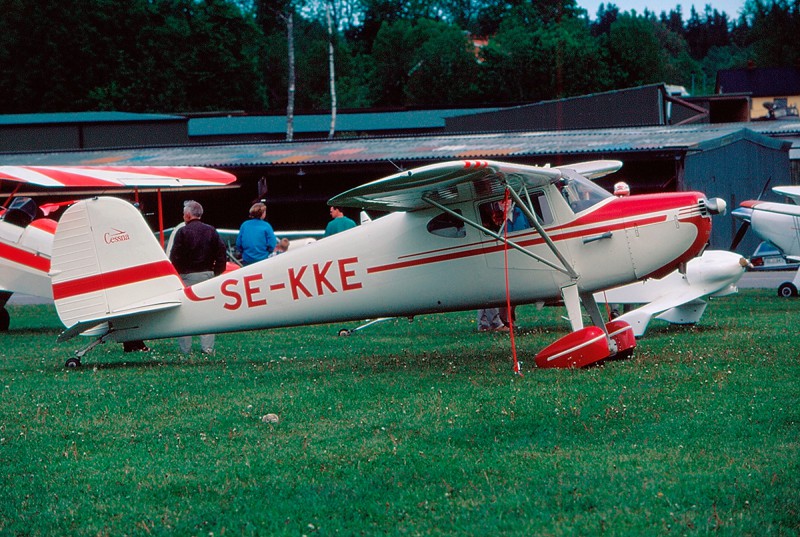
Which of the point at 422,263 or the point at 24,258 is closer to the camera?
the point at 422,263

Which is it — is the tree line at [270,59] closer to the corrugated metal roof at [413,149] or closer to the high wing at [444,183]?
the corrugated metal roof at [413,149]

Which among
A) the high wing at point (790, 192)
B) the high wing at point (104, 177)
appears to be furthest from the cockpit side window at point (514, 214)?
the high wing at point (790, 192)

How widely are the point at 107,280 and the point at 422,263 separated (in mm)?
3610

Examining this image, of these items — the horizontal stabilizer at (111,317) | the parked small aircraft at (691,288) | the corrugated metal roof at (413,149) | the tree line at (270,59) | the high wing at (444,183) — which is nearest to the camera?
the high wing at (444,183)

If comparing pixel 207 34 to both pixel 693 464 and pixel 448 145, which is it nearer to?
pixel 448 145

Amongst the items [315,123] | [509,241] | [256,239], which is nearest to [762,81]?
[315,123]

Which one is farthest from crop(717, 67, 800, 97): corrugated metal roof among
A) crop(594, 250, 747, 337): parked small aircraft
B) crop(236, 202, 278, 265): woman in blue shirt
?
crop(236, 202, 278, 265): woman in blue shirt

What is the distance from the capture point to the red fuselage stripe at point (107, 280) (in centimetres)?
1126

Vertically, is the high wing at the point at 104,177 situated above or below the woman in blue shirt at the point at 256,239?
above

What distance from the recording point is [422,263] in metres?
10.9

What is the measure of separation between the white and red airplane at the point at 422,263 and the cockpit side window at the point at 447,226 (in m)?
0.01

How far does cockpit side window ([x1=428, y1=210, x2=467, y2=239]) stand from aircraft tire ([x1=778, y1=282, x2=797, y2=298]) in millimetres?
11207

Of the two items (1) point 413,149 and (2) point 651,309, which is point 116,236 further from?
(1) point 413,149

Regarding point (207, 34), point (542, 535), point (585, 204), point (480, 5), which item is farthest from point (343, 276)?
point (480, 5)
